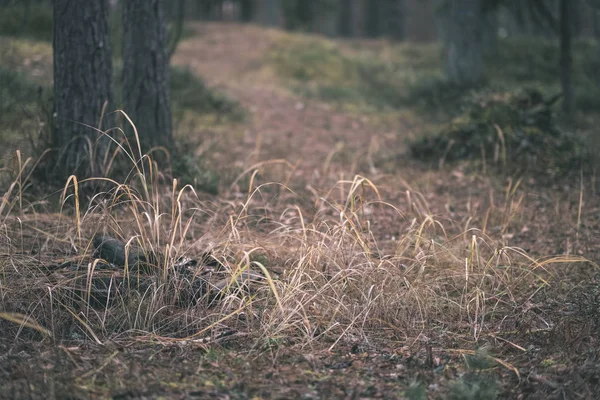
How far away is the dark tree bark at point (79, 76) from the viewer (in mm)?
4918

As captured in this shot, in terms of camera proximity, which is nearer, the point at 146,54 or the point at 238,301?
the point at 238,301

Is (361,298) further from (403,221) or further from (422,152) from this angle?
(422,152)

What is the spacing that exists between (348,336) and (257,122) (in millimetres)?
6601

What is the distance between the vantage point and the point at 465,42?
12.4 metres

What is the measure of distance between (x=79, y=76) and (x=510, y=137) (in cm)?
467

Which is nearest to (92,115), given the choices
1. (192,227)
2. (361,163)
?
(192,227)

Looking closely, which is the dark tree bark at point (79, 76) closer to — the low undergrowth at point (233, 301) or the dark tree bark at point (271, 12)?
the low undergrowth at point (233, 301)

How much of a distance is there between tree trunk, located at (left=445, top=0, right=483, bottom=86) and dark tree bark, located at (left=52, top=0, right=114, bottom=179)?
8577 millimetres

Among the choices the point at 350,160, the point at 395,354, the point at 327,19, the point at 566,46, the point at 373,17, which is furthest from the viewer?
the point at 327,19

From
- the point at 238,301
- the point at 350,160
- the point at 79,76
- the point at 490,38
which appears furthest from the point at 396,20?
the point at 238,301

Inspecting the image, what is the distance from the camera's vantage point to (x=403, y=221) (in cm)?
553

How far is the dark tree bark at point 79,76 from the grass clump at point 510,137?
367cm

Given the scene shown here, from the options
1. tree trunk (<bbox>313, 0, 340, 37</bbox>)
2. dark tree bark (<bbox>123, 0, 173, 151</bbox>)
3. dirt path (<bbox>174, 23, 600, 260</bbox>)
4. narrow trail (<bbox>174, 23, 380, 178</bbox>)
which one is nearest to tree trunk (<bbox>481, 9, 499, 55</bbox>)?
narrow trail (<bbox>174, 23, 380, 178</bbox>)

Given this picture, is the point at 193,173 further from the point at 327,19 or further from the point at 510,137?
the point at 327,19
